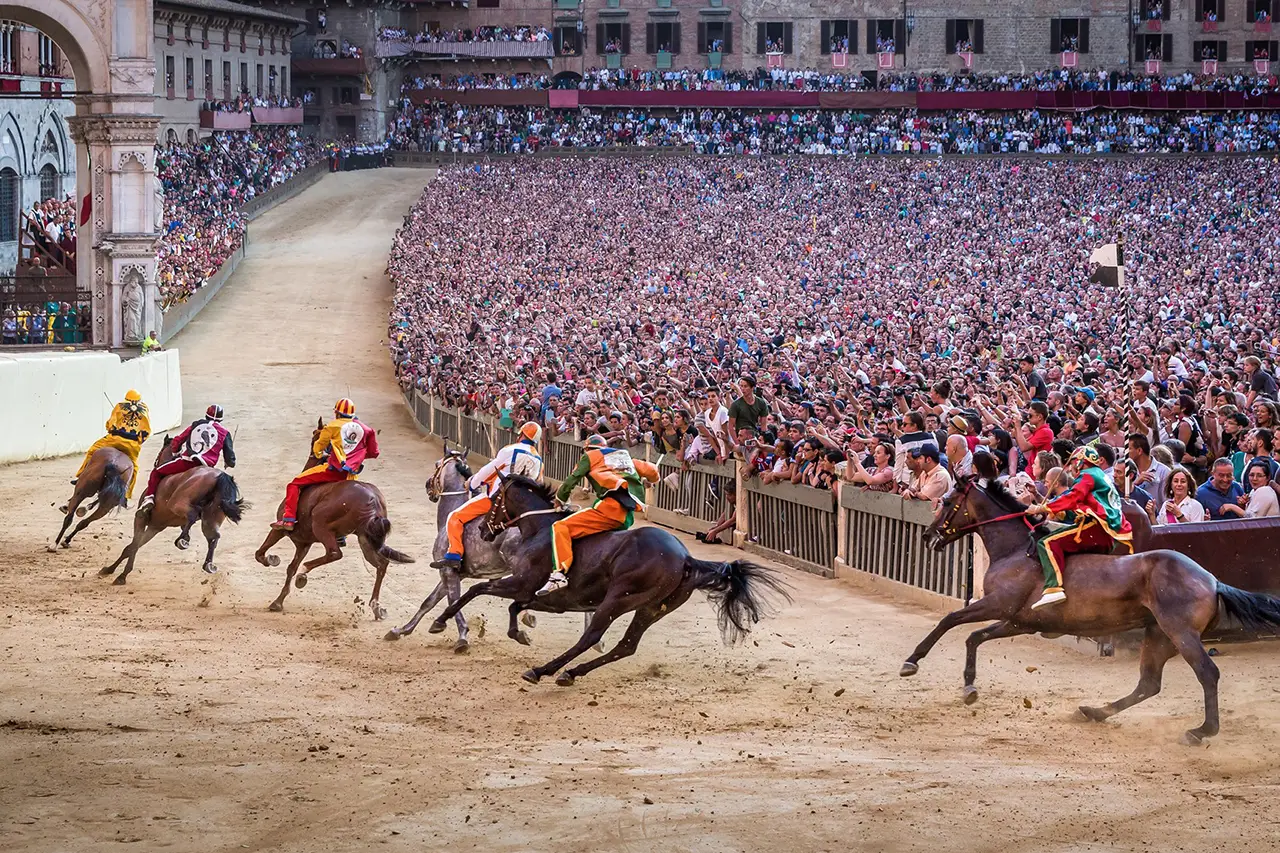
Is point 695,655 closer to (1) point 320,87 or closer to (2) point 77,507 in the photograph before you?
(2) point 77,507

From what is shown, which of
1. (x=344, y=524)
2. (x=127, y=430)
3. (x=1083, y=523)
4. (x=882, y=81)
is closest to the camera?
(x=1083, y=523)

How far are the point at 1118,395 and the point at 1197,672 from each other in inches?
287

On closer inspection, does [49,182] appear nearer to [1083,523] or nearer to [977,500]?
[977,500]

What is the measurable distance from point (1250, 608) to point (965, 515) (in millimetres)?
2058

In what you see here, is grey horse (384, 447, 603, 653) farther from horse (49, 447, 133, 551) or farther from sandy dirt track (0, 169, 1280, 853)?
horse (49, 447, 133, 551)

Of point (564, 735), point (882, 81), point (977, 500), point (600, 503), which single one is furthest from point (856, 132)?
point (564, 735)

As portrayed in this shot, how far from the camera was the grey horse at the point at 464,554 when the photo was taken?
12.8 metres

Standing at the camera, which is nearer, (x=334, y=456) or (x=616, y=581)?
(x=616, y=581)

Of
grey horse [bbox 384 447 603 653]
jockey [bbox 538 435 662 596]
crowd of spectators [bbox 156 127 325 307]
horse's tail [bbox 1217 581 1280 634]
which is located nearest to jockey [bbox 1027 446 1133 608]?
horse's tail [bbox 1217 581 1280 634]

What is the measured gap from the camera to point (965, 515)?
37.7 feet

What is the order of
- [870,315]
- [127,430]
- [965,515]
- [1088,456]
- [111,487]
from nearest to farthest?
1. [1088,456]
2. [965,515]
3. [111,487]
4. [127,430]
5. [870,315]

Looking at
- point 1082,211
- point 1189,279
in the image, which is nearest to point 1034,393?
point 1189,279

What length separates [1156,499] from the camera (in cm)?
1276

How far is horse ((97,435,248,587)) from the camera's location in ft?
51.4
